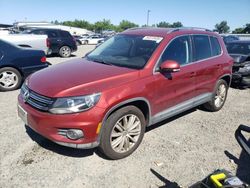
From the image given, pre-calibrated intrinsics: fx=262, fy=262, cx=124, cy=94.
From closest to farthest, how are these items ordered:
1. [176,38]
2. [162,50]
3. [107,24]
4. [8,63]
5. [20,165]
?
[20,165], [162,50], [176,38], [8,63], [107,24]

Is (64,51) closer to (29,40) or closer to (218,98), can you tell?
(29,40)

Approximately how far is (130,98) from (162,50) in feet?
3.53

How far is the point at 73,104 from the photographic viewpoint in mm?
3260

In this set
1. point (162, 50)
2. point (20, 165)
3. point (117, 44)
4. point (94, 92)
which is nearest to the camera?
point (94, 92)

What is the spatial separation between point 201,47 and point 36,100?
3259 mm

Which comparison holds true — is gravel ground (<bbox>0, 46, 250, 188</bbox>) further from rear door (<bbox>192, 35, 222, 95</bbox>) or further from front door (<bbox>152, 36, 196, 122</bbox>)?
rear door (<bbox>192, 35, 222, 95</bbox>)

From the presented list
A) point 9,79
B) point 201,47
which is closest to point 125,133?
point 201,47

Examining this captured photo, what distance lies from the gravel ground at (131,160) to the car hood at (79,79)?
100 cm

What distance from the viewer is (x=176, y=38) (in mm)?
4480

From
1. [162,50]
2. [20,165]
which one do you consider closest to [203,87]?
[162,50]

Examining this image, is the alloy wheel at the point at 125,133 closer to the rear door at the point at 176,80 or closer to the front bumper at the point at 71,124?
the front bumper at the point at 71,124

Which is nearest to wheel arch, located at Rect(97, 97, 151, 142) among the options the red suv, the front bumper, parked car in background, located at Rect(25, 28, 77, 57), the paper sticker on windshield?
the red suv

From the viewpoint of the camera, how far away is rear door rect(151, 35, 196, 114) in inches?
160

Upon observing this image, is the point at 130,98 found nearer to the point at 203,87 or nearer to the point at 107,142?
the point at 107,142
